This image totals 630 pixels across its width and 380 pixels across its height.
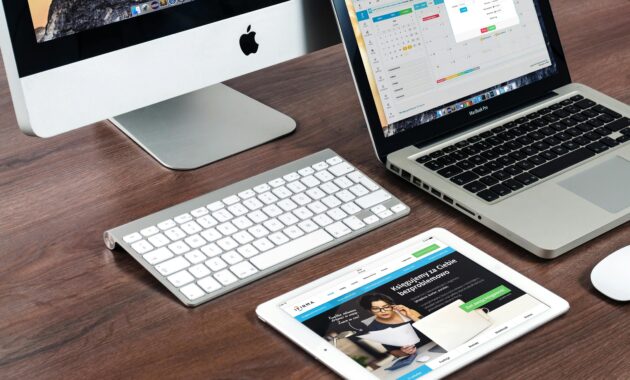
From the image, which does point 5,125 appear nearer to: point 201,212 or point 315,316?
point 201,212

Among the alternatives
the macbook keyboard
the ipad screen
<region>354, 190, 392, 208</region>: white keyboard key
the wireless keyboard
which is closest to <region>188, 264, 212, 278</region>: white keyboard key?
the wireless keyboard

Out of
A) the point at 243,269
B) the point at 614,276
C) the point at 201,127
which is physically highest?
the point at 201,127

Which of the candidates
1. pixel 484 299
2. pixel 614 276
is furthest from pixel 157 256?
pixel 614 276

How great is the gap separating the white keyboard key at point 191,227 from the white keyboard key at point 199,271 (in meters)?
0.06

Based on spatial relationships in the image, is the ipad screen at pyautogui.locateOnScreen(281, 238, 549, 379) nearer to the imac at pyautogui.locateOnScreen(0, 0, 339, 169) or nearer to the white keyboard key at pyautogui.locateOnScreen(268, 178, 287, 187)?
the white keyboard key at pyautogui.locateOnScreen(268, 178, 287, 187)

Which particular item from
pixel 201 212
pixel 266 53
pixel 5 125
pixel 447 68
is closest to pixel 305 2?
pixel 266 53

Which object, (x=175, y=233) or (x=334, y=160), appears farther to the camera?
(x=334, y=160)

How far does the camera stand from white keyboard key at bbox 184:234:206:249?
100 centimetres

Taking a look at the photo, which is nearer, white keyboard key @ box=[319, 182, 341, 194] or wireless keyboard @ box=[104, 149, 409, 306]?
wireless keyboard @ box=[104, 149, 409, 306]

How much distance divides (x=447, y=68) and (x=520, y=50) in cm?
13

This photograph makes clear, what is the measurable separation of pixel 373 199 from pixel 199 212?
21 centimetres

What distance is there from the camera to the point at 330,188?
110 cm

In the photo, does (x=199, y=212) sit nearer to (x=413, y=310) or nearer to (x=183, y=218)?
(x=183, y=218)

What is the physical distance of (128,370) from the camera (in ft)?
2.81
